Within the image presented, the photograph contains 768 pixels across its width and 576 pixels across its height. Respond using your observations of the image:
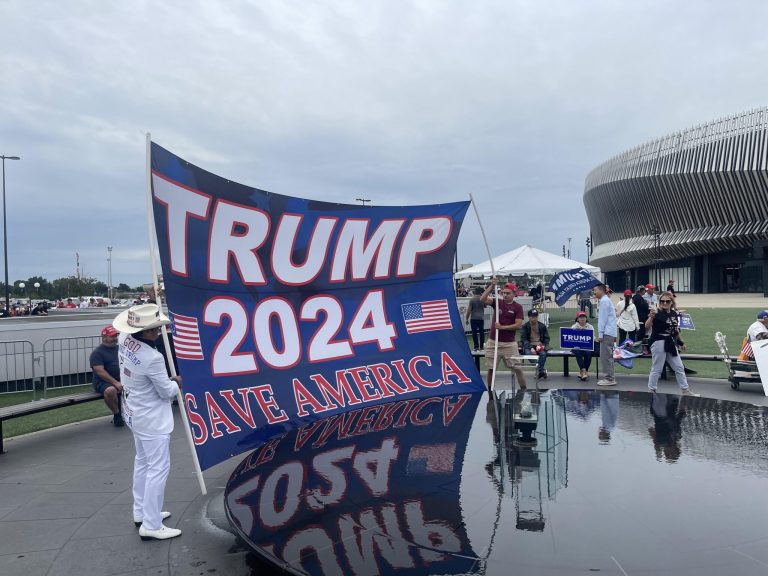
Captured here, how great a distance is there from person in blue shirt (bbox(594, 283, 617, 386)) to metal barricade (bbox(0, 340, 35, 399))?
1138 centimetres

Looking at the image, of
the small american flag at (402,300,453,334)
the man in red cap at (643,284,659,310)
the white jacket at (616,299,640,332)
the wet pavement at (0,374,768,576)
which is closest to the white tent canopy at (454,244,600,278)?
the man in red cap at (643,284,659,310)

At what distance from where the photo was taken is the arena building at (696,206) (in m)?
52.8

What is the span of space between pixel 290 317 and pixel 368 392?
5.29ft

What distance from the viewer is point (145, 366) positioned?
4500 mm

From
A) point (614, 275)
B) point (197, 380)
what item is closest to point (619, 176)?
point (614, 275)

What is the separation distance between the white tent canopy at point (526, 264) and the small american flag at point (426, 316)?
11.0 m

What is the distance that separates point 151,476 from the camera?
449cm

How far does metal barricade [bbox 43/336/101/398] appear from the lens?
11.5m

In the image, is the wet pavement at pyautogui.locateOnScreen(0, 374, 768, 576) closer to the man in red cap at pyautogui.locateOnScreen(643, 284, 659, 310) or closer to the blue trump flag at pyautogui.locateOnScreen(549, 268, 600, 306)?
the man in red cap at pyautogui.locateOnScreen(643, 284, 659, 310)

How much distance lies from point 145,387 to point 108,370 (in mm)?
4149

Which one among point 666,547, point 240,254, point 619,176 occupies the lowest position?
point 666,547

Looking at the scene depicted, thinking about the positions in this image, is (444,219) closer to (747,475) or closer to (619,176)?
(747,475)

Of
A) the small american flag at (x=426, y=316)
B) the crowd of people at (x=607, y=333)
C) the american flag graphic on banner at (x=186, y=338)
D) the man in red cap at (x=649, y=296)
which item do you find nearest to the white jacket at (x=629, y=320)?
the crowd of people at (x=607, y=333)

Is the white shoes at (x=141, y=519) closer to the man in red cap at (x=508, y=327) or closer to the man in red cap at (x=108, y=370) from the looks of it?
the man in red cap at (x=108, y=370)
